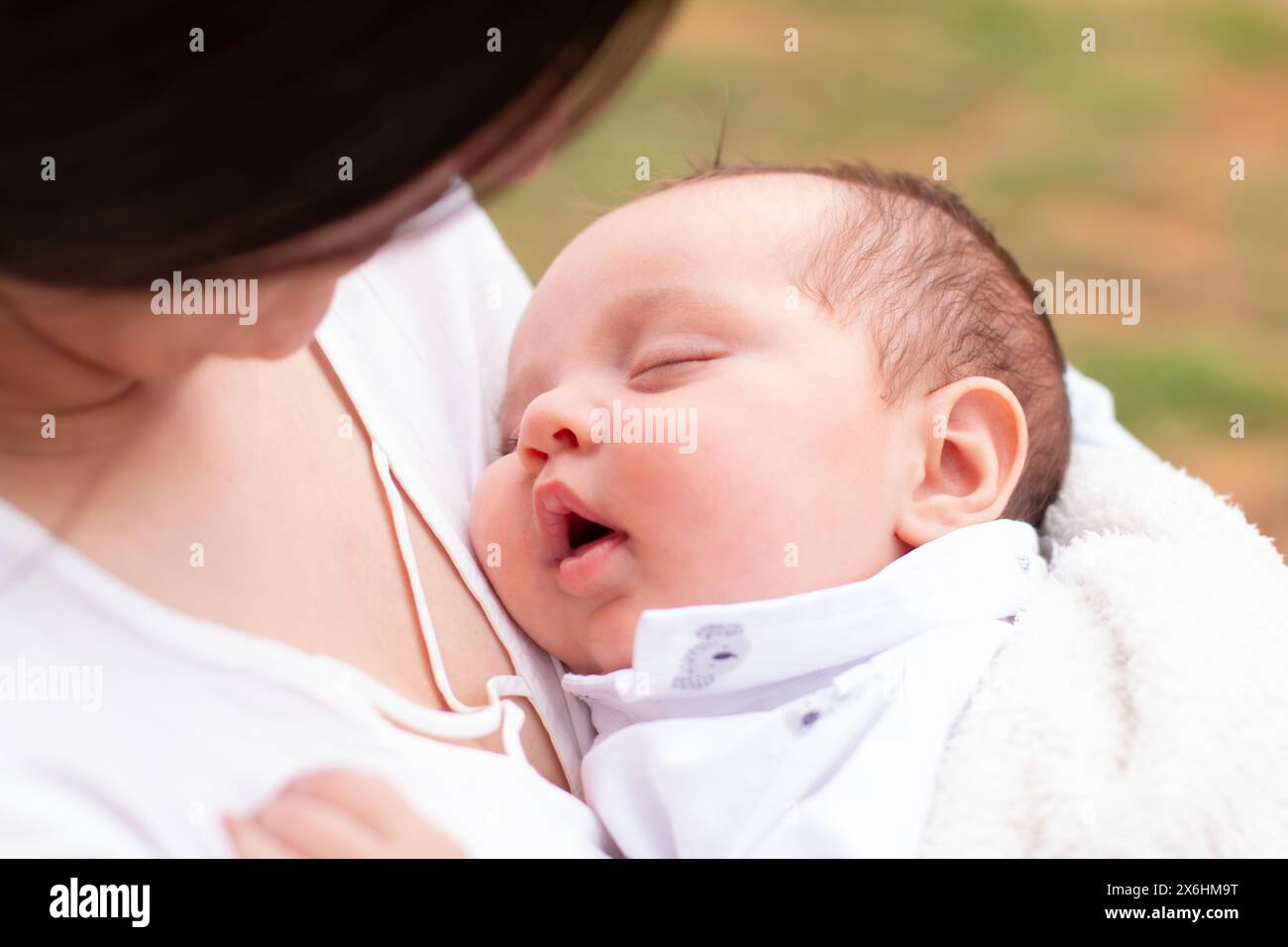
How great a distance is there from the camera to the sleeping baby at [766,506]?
3.45 ft

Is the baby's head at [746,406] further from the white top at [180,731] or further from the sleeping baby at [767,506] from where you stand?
the white top at [180,731]

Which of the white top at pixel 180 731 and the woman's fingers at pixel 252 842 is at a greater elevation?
the white top at pixel 180 731

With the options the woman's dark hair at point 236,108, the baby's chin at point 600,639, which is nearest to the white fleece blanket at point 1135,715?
the baby's chin at point 600,639

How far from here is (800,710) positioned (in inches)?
42.5

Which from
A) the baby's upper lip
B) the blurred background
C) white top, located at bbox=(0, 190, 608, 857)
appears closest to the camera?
white top, located at bbox=(0, 190, 608, 857)

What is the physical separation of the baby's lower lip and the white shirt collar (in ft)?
0.25

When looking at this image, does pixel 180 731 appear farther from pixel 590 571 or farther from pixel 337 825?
pixel 590 571

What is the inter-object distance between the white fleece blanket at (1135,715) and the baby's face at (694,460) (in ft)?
0.59

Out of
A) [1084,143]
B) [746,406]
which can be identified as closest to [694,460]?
[746,406]

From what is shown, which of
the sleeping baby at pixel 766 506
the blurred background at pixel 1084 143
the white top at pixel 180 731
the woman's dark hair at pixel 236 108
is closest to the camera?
the woman's dark hair at pixel 236 108

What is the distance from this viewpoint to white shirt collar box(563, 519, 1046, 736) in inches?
43.0

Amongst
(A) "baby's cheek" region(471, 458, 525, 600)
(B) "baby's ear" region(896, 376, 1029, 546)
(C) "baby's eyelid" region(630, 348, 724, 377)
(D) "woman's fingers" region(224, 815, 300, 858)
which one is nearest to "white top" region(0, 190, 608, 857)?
(D) "woman's fingers" region(224, 815, 300, 858)

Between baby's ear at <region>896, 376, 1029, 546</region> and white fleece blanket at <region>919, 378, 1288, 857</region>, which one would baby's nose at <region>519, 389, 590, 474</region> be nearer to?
baby's ear at <region>896, 376, 1029, 546</region>
